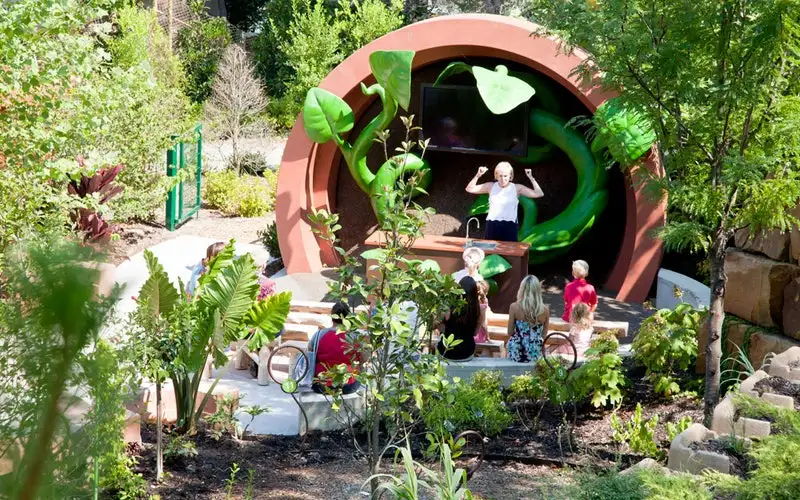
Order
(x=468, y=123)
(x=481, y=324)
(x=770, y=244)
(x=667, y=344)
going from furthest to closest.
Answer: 1. (x=468, y=123)
2. (x=481, y=324)
3. (x=667, y=344)
4. (x=770, y=244)

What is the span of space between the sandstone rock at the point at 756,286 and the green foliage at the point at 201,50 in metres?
21.4

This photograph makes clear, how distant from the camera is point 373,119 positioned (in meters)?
13.1

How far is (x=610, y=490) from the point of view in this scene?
4570mm

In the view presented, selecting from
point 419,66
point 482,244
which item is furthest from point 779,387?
point 419,66

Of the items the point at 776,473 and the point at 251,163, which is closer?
the point at 776,473

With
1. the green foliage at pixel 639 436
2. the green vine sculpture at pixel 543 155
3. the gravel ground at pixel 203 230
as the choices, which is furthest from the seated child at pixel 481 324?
the gravel ground at pixel 203 230

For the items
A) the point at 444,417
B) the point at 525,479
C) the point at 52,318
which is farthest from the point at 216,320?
the point at 52,318

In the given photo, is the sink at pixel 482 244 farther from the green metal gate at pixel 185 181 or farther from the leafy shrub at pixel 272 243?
the green metal gate at pixel 185 181

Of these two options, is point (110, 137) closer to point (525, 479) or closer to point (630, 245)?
point (630, 245)

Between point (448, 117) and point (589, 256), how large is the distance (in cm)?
267

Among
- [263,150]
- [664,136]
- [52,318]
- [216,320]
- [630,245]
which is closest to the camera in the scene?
[52,318]

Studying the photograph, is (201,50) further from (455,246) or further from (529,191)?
(455,246)

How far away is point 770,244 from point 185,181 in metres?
12.5

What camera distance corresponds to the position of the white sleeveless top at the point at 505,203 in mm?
11906
